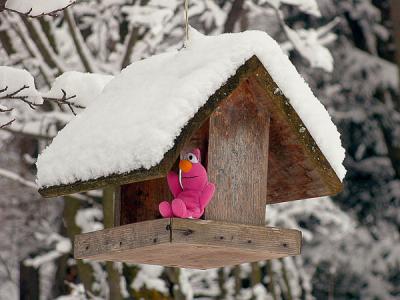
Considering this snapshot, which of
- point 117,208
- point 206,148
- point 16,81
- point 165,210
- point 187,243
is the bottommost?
point 117,208

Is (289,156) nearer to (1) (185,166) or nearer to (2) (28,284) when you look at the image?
(1) (185,166)

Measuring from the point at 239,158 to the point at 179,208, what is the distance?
22.6 inches

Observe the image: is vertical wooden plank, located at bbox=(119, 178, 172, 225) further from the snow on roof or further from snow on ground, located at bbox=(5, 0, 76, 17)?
snow on ground, located at bbox=(5, 0, 76, 17)

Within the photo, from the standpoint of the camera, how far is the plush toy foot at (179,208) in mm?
4406

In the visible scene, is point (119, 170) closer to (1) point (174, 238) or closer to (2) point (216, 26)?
(1) point (174, 238)

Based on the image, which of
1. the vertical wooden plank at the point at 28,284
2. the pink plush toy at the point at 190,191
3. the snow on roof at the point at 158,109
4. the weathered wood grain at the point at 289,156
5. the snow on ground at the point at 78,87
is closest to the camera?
the snow on roof at the point at 158,109

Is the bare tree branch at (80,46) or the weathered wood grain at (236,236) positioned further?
the bare tree branch at (80,46)

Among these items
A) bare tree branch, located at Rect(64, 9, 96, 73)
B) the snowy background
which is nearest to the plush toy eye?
the snowy background

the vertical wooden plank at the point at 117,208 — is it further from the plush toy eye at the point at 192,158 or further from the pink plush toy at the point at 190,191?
the plush toy eye at the point at 192,158

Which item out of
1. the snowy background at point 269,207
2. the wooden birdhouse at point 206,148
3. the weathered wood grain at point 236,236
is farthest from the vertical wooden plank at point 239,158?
the snowy background at point 269,207

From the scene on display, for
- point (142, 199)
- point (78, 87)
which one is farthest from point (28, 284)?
point (142, 199)

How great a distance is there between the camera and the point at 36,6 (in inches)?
188

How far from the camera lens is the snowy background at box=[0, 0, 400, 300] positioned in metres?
9.82

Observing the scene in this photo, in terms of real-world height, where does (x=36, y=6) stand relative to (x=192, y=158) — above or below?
above
